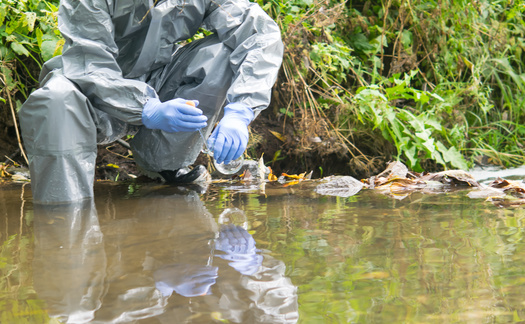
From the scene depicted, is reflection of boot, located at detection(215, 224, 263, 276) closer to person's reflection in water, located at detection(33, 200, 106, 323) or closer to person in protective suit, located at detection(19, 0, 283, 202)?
person's reflection in water, located at detection(33, 200, 106, 323)

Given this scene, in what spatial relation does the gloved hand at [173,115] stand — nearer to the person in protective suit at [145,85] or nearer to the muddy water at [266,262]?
the person in protective suit at [145,85]

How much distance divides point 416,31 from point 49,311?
328cm

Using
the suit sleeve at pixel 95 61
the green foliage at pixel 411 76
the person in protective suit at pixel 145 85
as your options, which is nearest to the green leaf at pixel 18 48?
the person in protective suit at pixel 145 85

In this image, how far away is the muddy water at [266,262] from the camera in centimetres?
96

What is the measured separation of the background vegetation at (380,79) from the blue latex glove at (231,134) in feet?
3.21

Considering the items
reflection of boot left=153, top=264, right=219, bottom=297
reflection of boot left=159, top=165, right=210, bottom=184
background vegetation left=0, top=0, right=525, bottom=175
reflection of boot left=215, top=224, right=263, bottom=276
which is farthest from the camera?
background vegetation left=0, top=0, right=525, bottom=175

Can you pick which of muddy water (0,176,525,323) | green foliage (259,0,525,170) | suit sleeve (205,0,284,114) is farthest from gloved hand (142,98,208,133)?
green foliage (259,0,525,170)

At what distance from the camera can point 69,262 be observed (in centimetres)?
129

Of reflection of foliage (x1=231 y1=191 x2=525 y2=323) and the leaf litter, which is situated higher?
reflection of foliage (x1=231 y1=191 x2=525 y2=323)

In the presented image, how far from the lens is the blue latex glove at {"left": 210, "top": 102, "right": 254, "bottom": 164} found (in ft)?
6.68

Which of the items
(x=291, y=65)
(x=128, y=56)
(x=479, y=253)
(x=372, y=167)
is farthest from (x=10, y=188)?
(x=479, y=253)

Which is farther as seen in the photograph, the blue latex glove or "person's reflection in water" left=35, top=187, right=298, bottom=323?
the blue latex glove

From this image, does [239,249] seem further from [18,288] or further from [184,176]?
[184,176]

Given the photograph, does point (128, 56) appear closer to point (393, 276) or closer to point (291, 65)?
point (291, 65)
